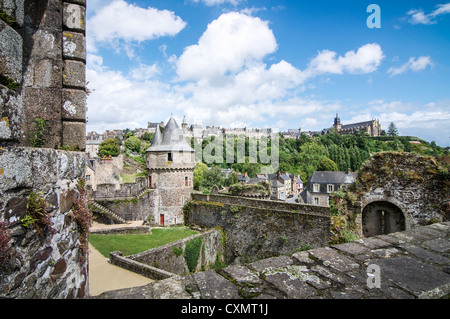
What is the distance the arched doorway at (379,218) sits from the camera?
9498 millimetres

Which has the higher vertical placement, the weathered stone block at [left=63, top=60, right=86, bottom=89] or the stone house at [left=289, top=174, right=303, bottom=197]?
the weathered stone block at [left=63, top=60, right=86, bottom=89]

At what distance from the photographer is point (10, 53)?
1.94 m

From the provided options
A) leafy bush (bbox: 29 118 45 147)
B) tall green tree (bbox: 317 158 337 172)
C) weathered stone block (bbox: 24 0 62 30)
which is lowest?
tall green tree (bbox: 317 158 337 172)

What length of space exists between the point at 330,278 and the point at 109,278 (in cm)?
950

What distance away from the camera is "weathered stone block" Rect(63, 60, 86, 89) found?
316 cm

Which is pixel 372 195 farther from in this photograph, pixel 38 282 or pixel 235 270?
pixel 38 282

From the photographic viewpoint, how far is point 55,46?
3.04m

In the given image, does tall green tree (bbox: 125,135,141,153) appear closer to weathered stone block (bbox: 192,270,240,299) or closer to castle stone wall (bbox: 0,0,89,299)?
castle stone wall (bbox: 0,0,89,299)

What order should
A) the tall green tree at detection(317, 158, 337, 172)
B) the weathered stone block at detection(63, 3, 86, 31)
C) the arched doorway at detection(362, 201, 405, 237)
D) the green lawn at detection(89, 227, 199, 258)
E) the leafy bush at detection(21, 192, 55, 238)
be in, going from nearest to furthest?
the leafy bush at detection(21, 192, 55, 238), the weathered stone block at detection(63, 3, 86, 31), the arched doorway at detection(362, 201, 405, 237), the green lawn at detection(89, 227, 199, 258), the tall green tree at detection(317, 158, 337, 172)

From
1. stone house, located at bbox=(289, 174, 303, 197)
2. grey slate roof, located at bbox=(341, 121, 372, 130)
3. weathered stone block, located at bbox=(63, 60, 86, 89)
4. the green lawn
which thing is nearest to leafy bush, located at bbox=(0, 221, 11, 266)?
weathered stone block, located at bbox=(63, 60, 86, 89)

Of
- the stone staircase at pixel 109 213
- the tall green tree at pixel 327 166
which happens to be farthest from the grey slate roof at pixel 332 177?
the stone staircase at pixel 109 213

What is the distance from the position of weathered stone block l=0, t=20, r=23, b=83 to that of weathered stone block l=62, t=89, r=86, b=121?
3.82ft
